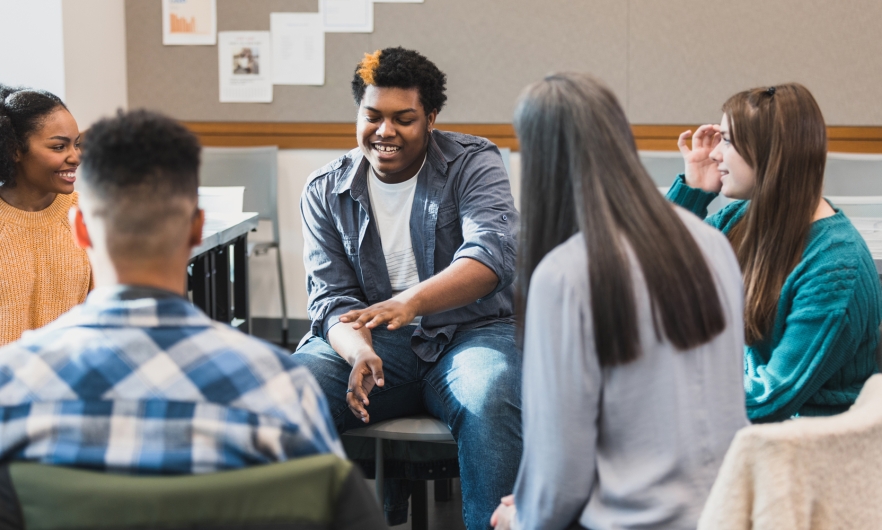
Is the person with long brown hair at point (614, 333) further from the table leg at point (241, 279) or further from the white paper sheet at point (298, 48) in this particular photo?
the white paper sheet at point (298, 48)

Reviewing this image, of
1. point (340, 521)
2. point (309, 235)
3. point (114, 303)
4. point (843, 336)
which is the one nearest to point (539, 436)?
point (340, 521)

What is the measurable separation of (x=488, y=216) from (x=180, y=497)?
1.27 m

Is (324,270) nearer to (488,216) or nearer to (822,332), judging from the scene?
(488,216)

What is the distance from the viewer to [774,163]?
62.1 inches

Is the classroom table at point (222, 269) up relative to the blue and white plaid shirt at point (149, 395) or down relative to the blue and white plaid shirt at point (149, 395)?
down

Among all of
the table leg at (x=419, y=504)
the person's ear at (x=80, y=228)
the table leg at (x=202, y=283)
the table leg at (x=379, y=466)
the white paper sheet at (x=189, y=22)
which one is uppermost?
the white paper sheet at (x=189, y=22)

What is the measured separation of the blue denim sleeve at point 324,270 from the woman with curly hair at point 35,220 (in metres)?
0.49

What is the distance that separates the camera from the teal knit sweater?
145cm

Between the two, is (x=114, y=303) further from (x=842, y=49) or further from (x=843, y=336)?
(x=842, y=49)

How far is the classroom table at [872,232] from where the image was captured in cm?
233

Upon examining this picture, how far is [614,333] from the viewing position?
3.29 feet

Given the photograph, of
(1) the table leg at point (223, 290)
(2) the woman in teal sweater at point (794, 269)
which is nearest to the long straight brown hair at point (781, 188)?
(2) the woman in teal sweater at point (794, 269)

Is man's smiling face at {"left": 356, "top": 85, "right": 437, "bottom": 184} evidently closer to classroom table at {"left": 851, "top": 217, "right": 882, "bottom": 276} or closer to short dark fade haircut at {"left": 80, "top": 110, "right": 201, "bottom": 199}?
short dark fade haircut at {"left": 80, "top": 110, "right": 201, "bottom": 199}

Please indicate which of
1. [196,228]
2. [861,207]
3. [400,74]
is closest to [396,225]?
[400,74]
